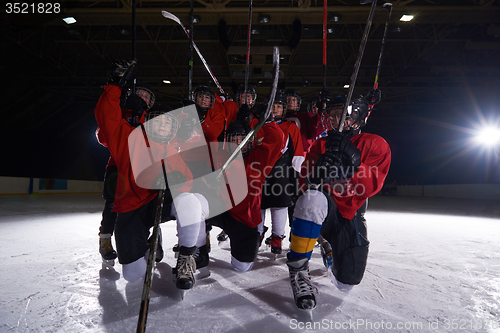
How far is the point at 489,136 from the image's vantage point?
11.3m

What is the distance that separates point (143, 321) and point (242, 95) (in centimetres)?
207

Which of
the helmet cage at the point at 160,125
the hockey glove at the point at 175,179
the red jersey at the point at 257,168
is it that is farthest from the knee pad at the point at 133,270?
the helmet cage at the point at 160,125

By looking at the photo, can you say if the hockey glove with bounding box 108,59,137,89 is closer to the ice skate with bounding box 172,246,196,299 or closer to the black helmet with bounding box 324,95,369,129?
the ice skate with bounding box 172,246,196,299

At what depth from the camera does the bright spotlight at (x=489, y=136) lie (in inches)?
431

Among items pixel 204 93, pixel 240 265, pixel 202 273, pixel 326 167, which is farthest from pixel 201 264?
pixel 204 93

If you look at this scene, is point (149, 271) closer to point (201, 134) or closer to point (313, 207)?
point (313, 207)

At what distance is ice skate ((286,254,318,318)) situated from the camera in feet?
4.16

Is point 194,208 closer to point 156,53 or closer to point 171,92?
point 156,53

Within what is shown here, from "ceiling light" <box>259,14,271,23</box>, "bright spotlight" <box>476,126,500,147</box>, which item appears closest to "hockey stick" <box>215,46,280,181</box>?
"ceiling light" <box>259,14,271,23</box>

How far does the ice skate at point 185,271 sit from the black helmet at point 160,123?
2.14ft

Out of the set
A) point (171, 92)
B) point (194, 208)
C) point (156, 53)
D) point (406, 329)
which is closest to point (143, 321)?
point (194, 208)

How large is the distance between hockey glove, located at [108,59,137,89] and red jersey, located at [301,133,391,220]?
1.17 metres

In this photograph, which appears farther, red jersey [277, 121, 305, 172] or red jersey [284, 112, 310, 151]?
red jersey [284, 112, 310, 151]

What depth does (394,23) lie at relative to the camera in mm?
7020
